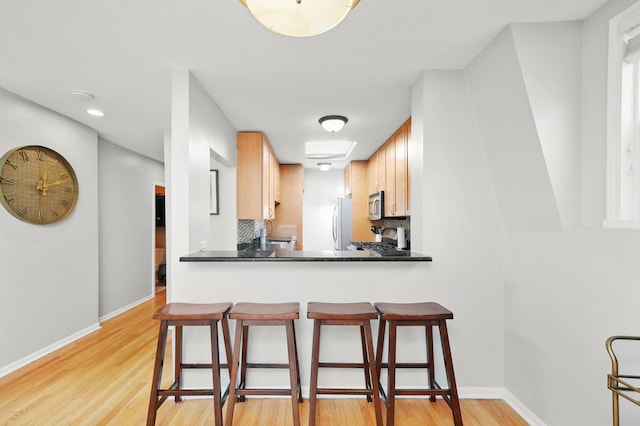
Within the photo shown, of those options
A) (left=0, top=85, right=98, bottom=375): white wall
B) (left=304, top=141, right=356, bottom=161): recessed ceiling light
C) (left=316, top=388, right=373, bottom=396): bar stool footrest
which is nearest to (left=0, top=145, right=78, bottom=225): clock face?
(left=0, top=85, right=98, bottom=375): white wall

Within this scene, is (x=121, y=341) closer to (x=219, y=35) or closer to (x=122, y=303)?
(x=122, y=303)

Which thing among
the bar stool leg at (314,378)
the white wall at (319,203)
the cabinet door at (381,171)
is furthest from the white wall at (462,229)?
the white wall at (319,203)

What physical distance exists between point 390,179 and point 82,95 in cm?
312

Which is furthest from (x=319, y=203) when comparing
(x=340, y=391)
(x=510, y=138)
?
(x=340, y=391)

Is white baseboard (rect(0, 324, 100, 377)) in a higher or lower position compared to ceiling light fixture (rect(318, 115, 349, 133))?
lower

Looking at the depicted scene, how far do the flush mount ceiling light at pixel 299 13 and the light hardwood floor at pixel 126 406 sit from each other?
2.08 metres

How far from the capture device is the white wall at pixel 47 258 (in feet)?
8.82

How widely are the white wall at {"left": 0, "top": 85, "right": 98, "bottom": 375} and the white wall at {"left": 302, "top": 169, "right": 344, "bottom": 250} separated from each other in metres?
3.88

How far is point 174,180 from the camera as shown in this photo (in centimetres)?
223

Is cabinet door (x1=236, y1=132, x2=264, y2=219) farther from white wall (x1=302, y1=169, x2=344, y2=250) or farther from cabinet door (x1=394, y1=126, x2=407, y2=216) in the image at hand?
white wall (x1=302, y1=169, x2=344, y2=250)

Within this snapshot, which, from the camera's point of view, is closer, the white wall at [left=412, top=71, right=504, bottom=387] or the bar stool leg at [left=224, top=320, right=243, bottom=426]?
the bar stool leg at [left=224, top=320, right=243, bottom=426]

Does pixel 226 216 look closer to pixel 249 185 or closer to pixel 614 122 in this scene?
pixel 249 185

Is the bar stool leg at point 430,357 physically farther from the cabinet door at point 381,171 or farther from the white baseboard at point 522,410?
the cabinet door at point 381,171

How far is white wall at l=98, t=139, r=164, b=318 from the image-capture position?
13.5 feet
